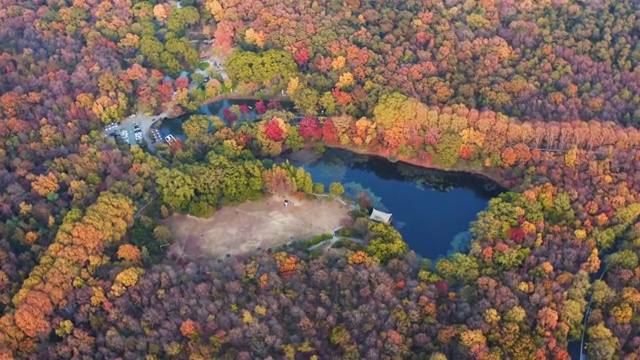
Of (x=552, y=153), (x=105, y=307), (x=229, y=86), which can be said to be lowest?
(x=105, y=307)

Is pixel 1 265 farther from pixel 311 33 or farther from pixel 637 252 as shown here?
pixel 637 252

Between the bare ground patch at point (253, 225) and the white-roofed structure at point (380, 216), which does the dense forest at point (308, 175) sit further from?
the white-roofed structure at point (380, 216)

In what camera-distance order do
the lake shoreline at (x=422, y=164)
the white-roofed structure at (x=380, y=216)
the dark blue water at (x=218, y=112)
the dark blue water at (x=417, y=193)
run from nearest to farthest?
the white-roofed structure at (x=380, y=216) → the dark blue water at (x=417, y=193) → the lake shoreline at (x=422, y=164) → the dark blue water at (x=218, y=112)

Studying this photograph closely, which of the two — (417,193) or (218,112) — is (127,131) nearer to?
(218,112)

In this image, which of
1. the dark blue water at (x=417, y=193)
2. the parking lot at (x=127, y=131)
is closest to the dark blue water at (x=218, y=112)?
the parking lot at (x=127, y=131)

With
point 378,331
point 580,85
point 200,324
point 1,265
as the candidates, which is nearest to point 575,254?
point 378,331
